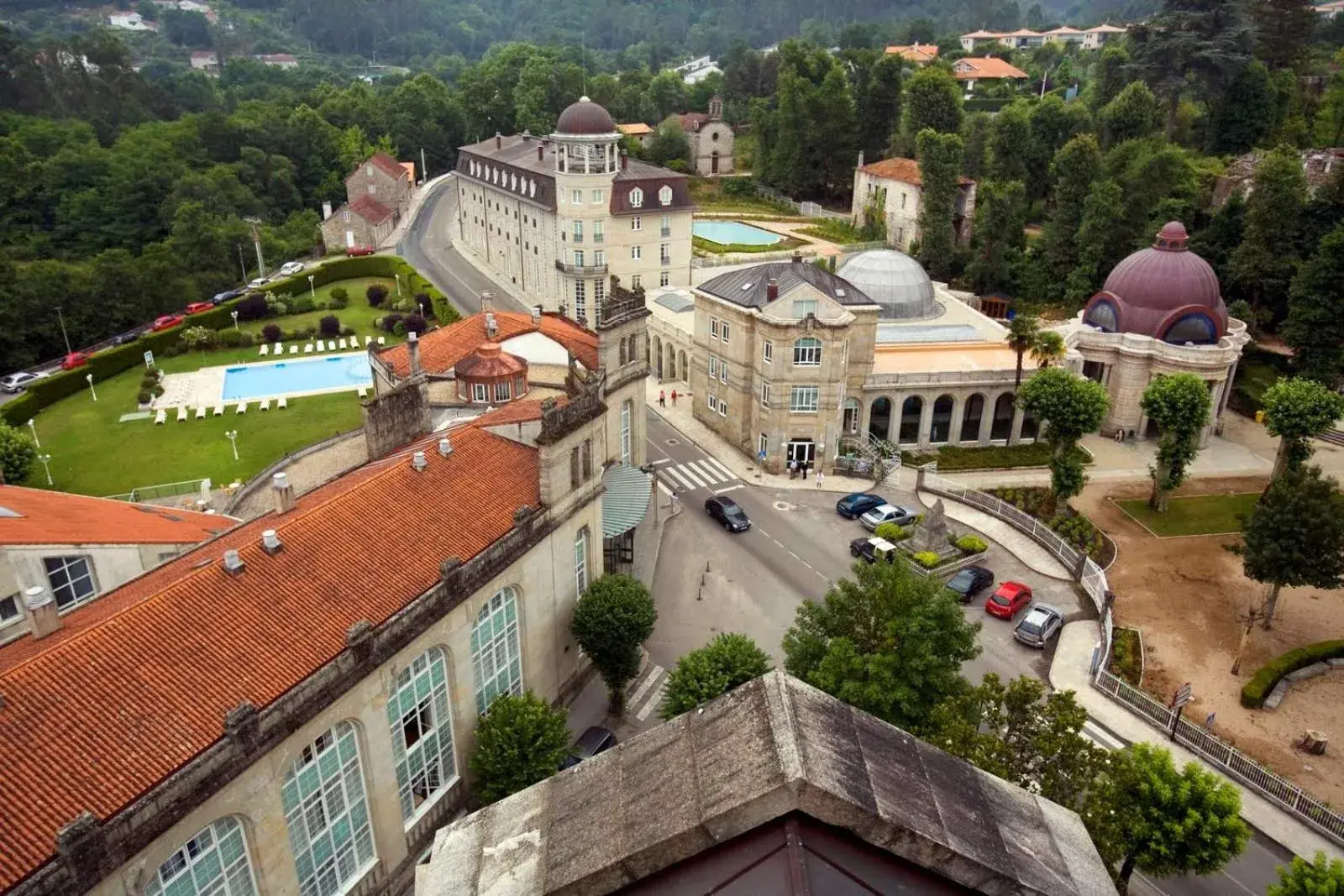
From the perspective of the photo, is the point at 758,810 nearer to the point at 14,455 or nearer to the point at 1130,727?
the point at 1130,727

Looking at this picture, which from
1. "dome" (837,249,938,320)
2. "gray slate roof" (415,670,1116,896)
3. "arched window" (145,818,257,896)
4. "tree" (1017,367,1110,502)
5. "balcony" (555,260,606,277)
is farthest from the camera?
"balcony" (555,260,606,277)

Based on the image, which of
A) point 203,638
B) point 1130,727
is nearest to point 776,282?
point 1130,727

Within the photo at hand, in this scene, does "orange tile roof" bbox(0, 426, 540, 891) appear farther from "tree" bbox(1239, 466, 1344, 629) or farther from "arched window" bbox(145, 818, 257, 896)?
"tree" bbox(1239, 466, 1344, 629)

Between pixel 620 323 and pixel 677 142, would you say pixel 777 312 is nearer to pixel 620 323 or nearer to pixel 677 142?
pixel 620 323

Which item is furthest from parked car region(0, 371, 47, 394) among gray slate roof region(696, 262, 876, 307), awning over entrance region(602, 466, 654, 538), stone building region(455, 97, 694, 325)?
gray slate roof region(696, 262, 876, 307)

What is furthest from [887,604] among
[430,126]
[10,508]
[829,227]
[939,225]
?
[430,126]

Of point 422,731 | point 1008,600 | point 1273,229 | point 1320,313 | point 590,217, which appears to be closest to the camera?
point 422,731
